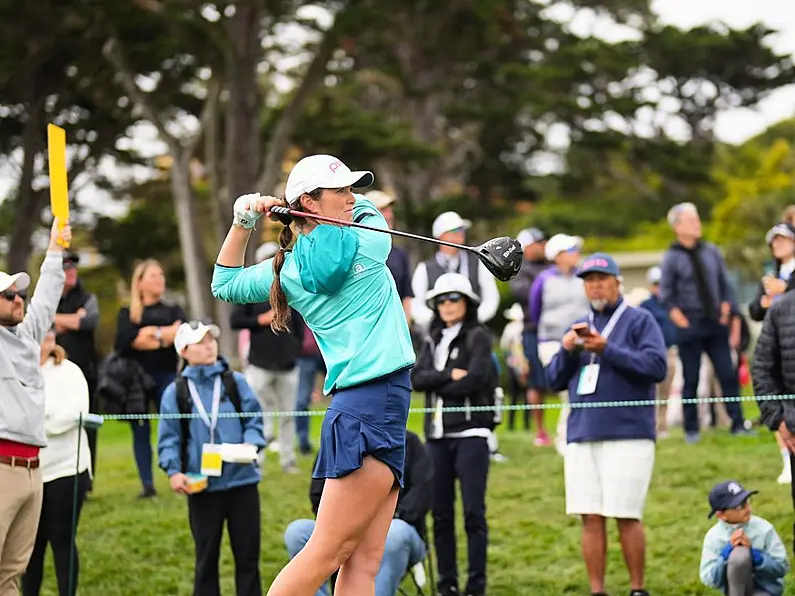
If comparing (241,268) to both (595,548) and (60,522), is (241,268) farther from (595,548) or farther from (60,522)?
(595,548)

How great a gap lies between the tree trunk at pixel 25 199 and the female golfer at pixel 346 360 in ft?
59.8

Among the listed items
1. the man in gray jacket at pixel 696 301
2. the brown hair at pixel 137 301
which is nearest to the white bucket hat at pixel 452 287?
the brown hair at pixel 137 301

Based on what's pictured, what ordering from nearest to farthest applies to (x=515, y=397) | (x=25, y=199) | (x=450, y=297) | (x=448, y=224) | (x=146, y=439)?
(x=450, y=297), (x=448, y=224), (x=146, y=439), (x=515, y=397), (x=25, y=199)

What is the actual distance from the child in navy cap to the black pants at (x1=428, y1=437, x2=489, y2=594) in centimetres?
146

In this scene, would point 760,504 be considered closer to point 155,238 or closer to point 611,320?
point 611,320

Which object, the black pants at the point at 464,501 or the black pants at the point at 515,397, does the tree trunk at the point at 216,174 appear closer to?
the black pants at the point at 515,397

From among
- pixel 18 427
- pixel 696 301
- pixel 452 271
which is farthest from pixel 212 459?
pixel 696 301

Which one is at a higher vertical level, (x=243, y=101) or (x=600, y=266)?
(x=243, y=101)

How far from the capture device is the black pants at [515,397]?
14688 mm

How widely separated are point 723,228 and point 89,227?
17.1 m

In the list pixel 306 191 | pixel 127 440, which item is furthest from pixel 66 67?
pixel 306 191

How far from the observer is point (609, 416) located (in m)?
7.34

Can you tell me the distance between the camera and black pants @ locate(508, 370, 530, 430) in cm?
1469

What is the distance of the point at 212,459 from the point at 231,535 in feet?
1.59
